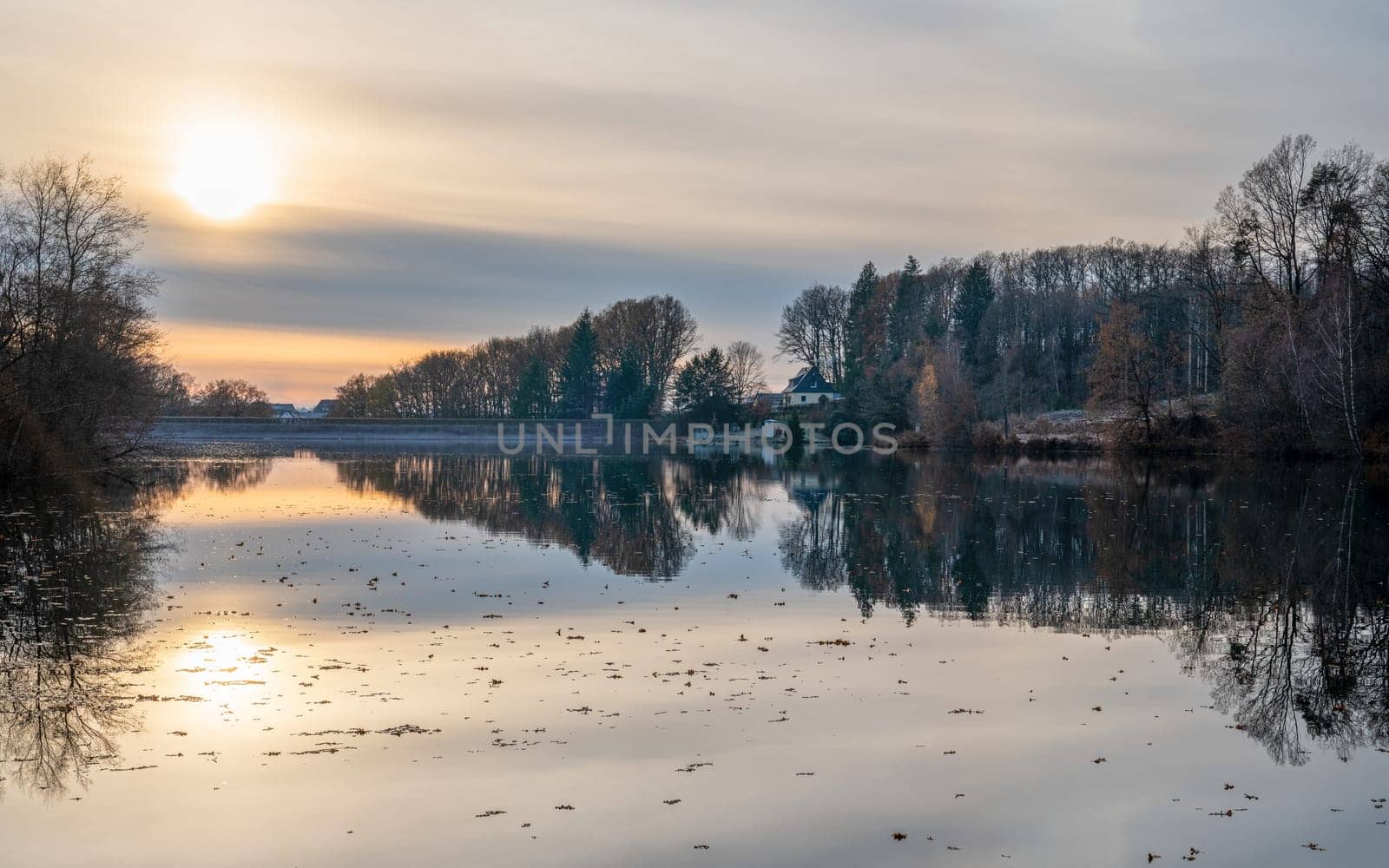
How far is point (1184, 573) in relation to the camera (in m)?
19.9

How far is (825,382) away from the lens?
131 meters

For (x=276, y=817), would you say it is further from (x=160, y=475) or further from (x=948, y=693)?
(x=160, y=475)

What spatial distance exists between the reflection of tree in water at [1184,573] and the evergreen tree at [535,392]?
87297 millimetres

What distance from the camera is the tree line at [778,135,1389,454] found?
5412 cm

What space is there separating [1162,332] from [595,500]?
231 ft

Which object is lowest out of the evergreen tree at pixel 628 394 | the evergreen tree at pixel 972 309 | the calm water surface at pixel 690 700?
the calm water surface at pixel 690 700

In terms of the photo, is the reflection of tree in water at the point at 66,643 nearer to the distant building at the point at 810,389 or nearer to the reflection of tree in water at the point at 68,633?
the reflection of tree in water at the point at 68,633

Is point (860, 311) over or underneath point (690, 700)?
over

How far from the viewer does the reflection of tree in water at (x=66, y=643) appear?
9.25 meters

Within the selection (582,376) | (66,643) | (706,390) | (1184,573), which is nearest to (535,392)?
(582,376)

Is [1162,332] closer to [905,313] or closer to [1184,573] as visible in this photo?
[905,313]

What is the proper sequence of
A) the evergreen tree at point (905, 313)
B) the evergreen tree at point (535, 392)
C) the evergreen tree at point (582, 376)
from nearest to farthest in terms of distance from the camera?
the evergreen tree at point (905, 313)
the evergreen tree at point (582, 376)
the evergreen tree at point (535, 392)

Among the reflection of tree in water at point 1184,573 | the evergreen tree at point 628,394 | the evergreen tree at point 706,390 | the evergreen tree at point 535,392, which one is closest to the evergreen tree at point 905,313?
the evergreen tree at point 706,390

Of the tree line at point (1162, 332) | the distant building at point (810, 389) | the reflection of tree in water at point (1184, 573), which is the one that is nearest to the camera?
the reflection of tree in water at point (1184, 573)
